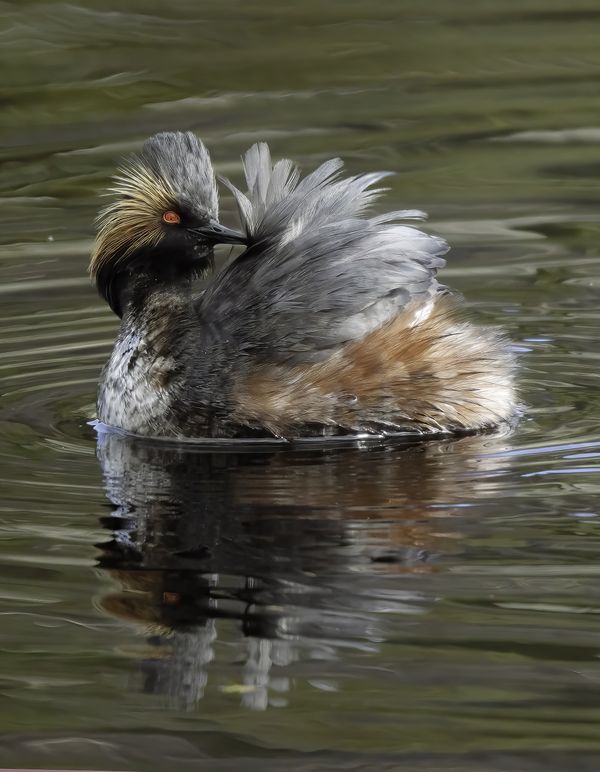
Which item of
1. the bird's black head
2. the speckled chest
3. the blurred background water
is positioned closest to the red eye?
the bird's black head

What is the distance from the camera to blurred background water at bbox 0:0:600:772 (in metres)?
4.51

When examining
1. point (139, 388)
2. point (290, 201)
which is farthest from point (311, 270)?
point (139, 388)

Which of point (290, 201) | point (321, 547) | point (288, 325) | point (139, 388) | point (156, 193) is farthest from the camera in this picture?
point (156, 193)

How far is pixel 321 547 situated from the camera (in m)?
5.65

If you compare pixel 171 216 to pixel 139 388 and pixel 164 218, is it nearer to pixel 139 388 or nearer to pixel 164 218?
pixel 164 218

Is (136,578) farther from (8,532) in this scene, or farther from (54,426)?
(54,426)

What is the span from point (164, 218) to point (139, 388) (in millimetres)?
767

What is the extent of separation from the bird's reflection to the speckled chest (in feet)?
0.38

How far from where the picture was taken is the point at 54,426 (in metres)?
7.44

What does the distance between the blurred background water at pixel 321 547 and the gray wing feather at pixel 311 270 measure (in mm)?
526

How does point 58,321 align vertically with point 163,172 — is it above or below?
below

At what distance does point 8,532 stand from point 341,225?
2.01 m

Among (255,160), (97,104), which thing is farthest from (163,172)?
(97,104)

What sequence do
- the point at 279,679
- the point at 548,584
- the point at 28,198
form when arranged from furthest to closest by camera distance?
the point at 28,198 → the point at 548,584 → the point at 279,679
